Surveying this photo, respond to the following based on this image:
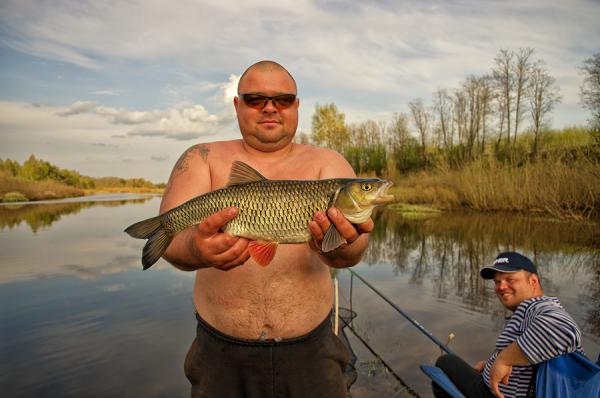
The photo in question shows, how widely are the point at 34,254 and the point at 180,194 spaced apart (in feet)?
53.7

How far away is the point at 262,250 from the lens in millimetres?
2627

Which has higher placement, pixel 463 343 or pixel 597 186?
Answer: pixel 597 186

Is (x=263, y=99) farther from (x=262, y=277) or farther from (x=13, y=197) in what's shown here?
(x=13, y=197)

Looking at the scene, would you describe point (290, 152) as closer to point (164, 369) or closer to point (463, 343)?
point (164, 369)

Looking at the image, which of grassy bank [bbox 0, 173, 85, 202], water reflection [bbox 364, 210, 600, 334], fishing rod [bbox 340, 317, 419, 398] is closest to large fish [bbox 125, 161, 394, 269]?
fishing rod [bbox 340, 317, 419, 398]

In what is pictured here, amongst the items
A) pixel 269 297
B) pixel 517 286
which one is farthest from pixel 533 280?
pixel 269 297

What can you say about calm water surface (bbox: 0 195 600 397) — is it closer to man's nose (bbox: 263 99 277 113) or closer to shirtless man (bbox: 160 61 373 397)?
shirtless man (bbox: 160 61 373 397)

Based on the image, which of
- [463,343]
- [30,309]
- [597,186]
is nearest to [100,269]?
[30,309]

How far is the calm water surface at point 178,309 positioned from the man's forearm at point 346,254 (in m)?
3.42

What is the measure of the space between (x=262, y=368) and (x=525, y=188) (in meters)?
21.2

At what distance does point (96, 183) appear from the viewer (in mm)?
98500

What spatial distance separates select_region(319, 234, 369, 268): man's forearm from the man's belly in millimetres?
371

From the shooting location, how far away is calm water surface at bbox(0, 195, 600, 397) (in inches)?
247

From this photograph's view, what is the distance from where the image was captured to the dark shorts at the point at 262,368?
2.74 m
